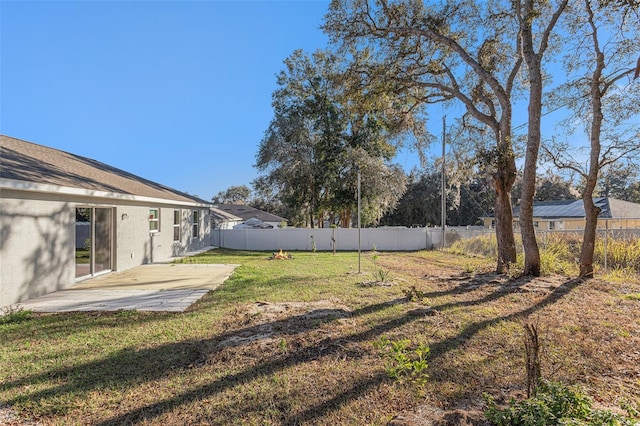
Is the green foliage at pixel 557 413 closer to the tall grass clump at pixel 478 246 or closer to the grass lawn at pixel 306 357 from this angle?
the grass lawn at pixel 306 357

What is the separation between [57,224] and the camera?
6.65 m

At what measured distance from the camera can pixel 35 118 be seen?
1004cm

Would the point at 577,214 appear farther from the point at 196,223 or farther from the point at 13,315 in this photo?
the point at 13,315

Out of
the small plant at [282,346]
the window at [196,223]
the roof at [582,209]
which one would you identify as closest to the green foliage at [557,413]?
the small plant at [282,346]

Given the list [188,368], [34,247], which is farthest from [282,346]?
[34,247]

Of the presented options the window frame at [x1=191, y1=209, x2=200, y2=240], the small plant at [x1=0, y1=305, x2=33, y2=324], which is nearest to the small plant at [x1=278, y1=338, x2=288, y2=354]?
the small plant at [x1=0, y1=305, x2=33, y2=324]

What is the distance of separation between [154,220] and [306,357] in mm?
9968

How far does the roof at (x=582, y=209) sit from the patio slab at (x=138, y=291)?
19071 millimetres

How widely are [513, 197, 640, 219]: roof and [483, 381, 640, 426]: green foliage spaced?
20.4m

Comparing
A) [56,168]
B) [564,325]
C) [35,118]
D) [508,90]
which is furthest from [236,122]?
[564,325]

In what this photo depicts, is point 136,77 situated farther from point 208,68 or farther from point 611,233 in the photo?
point 611,233

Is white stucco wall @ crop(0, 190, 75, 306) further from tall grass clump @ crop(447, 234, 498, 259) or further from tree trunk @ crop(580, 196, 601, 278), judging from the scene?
tall grass clump @ crop(447, 234, 498, 259)

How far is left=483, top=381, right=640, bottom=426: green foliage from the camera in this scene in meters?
1.97

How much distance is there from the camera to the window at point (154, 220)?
11.4 meters
